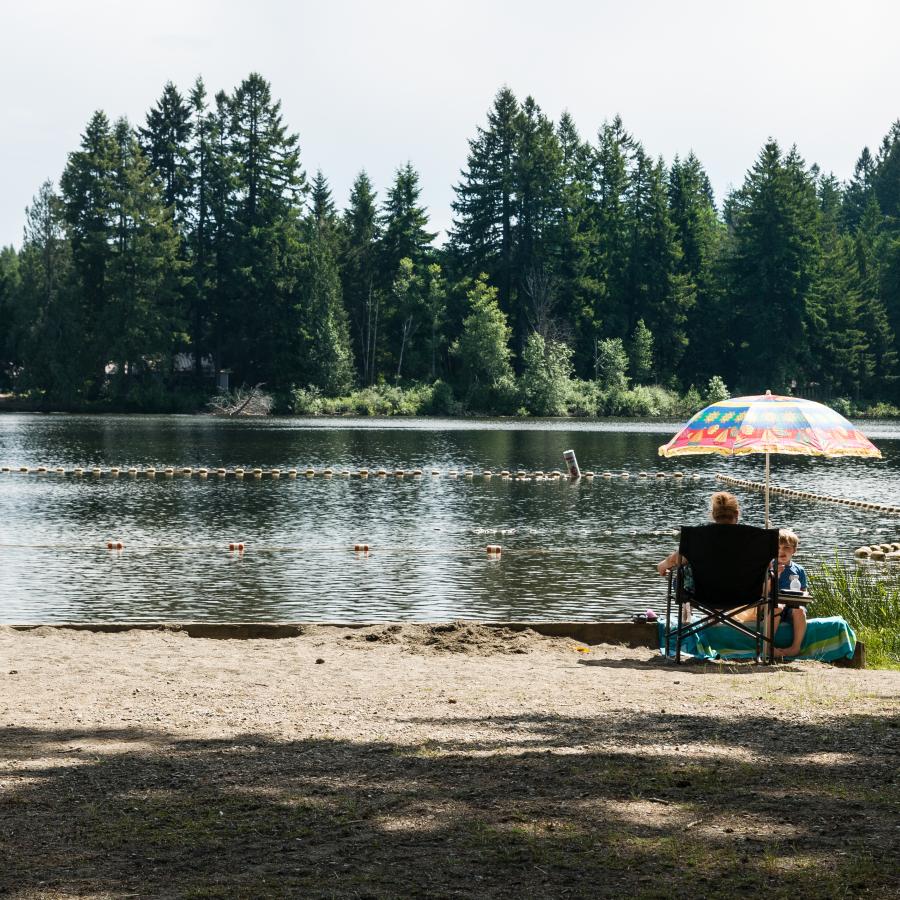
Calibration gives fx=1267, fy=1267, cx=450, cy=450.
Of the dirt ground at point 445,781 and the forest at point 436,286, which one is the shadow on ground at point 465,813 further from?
the forest at point 436,286

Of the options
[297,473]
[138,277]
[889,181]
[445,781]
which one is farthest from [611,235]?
[445,781]

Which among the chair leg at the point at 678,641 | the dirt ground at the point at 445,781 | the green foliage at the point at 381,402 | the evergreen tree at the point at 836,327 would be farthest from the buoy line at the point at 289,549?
the evergreen tree at the point at 836,327

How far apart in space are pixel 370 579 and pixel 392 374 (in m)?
75.3

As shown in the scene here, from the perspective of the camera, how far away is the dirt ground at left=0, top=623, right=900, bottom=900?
4.45 meters

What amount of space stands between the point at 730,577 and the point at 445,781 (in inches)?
161

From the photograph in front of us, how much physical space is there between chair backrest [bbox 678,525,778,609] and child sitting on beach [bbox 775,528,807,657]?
0.25m

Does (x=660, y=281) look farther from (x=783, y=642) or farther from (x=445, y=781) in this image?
(x=445, y=781)

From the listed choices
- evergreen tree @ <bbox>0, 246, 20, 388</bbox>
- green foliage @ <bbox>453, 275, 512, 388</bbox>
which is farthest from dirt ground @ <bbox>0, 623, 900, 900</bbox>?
evergreen tree @ <bbox>0, 246, 20, 388</bbox>

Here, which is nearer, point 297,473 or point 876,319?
point 297,473

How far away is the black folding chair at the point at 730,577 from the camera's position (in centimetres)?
898

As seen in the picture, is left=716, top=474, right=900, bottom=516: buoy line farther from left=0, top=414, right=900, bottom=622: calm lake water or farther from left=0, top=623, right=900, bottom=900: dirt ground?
left=0, top=623, right=900, bottom=900: dirt ground

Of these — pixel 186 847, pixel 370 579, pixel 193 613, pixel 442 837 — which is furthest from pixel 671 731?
pixel 370 579

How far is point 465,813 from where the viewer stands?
511 centimetres

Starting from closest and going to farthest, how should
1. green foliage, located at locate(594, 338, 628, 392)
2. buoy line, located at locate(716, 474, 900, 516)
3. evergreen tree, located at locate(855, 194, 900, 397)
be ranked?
buoy line, located at locate(716, 474, 900, 516) → green foliage, located at locate(594, 338, 628, 392) → evergreen tree, located at locate(855, 194, 900, 397)
